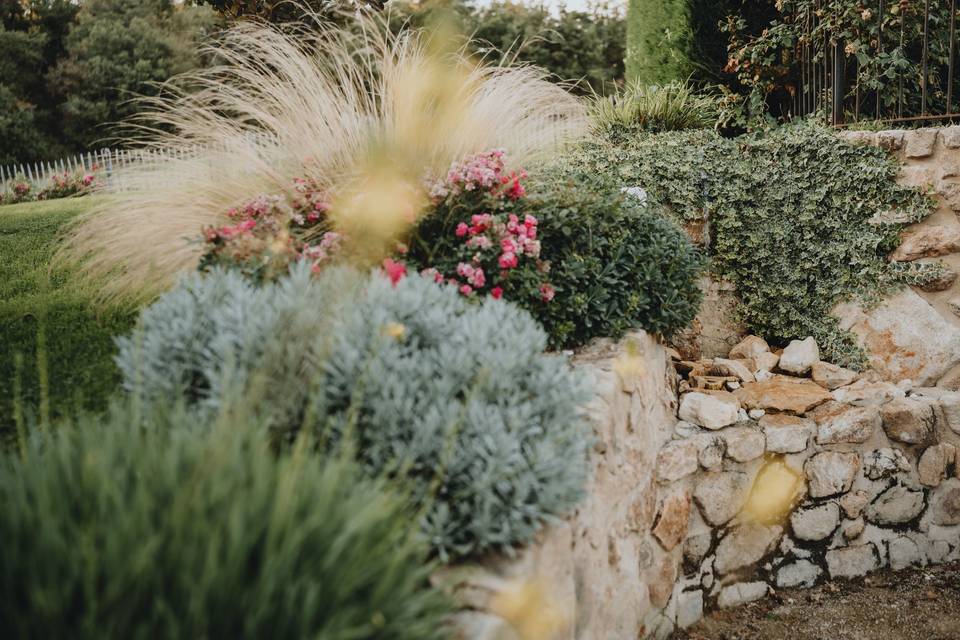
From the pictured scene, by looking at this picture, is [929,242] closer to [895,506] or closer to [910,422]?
[910,422]

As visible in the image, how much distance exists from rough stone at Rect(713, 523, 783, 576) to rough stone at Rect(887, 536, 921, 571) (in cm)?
66

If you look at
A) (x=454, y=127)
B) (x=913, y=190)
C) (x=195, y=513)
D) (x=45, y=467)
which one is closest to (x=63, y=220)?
(x=454, y=127)

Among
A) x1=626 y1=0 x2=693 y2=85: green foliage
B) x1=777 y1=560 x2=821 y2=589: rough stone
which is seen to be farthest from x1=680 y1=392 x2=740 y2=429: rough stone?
x1=626 y1=0 x2=693 y2=85: green foliage

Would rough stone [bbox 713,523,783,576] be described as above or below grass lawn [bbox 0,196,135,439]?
below

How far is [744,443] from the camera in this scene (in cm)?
327

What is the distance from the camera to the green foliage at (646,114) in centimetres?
557

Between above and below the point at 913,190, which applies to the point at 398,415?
below

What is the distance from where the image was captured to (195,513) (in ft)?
3.99

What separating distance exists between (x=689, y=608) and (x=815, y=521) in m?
0.80

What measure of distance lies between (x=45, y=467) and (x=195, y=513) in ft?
1.56

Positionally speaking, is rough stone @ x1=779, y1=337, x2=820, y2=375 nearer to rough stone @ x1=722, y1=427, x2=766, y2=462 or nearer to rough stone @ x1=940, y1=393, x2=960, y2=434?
rough stone @ x1=940, y1=393, x2=960, y2=434

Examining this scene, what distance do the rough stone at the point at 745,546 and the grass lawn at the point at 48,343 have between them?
9.20 ft

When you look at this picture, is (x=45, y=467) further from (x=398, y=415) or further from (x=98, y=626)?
(x=398, y=415)

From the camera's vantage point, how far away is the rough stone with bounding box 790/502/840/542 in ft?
11.2
